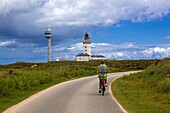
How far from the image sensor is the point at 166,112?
12914 mm

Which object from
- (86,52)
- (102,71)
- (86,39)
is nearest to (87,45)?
(86,39)

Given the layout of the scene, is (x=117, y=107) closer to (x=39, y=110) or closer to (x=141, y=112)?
(x=141, y=112)

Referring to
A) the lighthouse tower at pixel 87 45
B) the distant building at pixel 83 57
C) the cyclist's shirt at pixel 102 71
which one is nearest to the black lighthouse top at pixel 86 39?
the lighthouse tower at pixel 87 45

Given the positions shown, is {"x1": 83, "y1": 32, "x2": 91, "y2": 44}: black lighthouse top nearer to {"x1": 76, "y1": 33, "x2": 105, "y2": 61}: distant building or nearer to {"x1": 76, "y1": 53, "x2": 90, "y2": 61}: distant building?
{"x1": 76, "y1": 33, "x2": 105, "y2": 61}: distant building

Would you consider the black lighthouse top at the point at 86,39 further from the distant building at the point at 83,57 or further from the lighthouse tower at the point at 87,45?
the distant building at the point at 83,57

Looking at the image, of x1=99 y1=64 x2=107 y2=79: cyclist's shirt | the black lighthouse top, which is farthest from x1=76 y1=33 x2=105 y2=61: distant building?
x1=99 y1=64 x2=107 y2=79: cyclist's shirt

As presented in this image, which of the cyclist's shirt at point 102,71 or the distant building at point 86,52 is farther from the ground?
the distant building at point 86,52

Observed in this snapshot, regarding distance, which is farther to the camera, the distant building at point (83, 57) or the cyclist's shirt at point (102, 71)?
the distant building at point (83, 57)

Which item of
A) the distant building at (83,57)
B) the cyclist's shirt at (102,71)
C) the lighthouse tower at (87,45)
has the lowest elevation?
the cyclist's shirt at (102,71)

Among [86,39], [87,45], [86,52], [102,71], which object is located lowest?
[102,71]

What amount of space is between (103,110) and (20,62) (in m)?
110

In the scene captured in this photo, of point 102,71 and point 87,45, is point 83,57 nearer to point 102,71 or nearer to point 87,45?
point 87,45

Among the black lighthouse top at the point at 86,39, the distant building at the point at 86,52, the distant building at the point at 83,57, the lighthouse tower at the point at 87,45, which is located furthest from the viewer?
the lighthouse tower at the point at 87,45

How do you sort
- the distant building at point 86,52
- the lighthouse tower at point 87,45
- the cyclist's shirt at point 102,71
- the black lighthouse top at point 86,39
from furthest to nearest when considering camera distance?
the lighthouse tower at point 87,45
the black lighthouse top at point 86,39
the distant building at point 86,52
the cyclist's shirt at point 102,71
